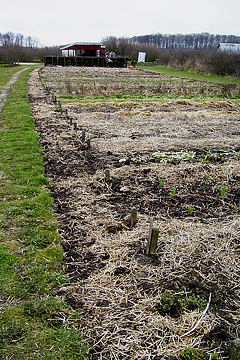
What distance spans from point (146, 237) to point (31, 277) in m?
1.34

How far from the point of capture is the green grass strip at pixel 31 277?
2209mm

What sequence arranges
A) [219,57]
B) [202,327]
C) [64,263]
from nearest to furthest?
1. [202,327]
2. [64,263]
3. [219,57]

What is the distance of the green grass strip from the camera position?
221cm

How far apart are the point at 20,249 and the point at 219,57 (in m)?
29.3

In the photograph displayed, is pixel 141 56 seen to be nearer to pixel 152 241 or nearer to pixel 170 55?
pixel 170 55

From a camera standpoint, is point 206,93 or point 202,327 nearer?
point 202,327

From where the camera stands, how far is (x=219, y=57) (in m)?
27.7

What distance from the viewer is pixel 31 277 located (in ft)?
9.34

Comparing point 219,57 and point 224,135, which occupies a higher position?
point 219,57

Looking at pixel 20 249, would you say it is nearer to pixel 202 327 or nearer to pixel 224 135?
pixel 202 327

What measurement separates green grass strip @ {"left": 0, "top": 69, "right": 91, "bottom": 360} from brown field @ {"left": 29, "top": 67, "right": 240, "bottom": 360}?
0.14m

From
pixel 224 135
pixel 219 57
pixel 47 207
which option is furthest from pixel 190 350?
pixel 219 57

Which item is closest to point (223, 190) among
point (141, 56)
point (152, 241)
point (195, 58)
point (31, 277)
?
point (152, 241)

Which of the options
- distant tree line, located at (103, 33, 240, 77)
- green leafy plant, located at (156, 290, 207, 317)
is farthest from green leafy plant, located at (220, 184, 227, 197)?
distant tree line, located at (103, 33, 240, 77)
